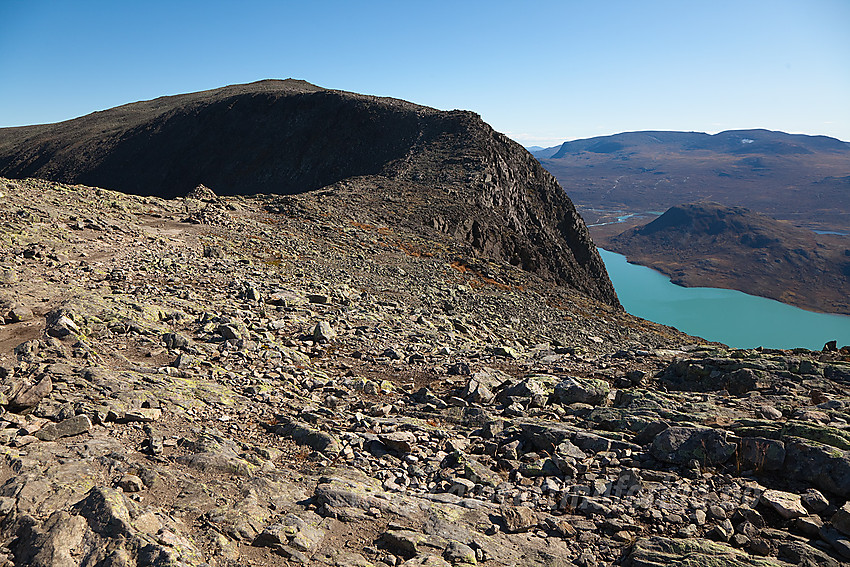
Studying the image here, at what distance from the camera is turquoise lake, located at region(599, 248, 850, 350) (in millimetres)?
131375

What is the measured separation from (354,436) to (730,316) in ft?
584

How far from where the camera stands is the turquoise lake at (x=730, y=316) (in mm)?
131375

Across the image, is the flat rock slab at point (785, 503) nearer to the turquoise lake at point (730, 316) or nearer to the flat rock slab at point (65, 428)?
the flat rock slab at point (65, 428)

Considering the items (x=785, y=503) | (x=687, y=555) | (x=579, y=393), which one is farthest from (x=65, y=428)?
(x=785, y=503)

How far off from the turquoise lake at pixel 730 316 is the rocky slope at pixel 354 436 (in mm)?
130236

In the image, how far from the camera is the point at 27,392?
303 inches

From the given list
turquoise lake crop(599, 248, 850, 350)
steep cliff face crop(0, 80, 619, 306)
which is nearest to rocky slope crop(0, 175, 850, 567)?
steep cliff face crop(0, 80, 619, 306)

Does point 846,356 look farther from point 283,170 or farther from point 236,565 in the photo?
point 283,170

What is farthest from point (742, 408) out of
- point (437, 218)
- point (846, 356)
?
point (437, 218)

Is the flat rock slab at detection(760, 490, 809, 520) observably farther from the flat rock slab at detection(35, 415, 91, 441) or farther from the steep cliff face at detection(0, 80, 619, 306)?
the steep cliff face at detection(0, 80, 619, 306)

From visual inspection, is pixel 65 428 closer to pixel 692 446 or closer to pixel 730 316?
pixel 692 446

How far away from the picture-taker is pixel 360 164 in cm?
5762

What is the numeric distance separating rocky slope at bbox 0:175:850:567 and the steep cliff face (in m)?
23.3

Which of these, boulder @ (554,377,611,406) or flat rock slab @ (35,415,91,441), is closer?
flat rock slab @ (35,415,91,441)
